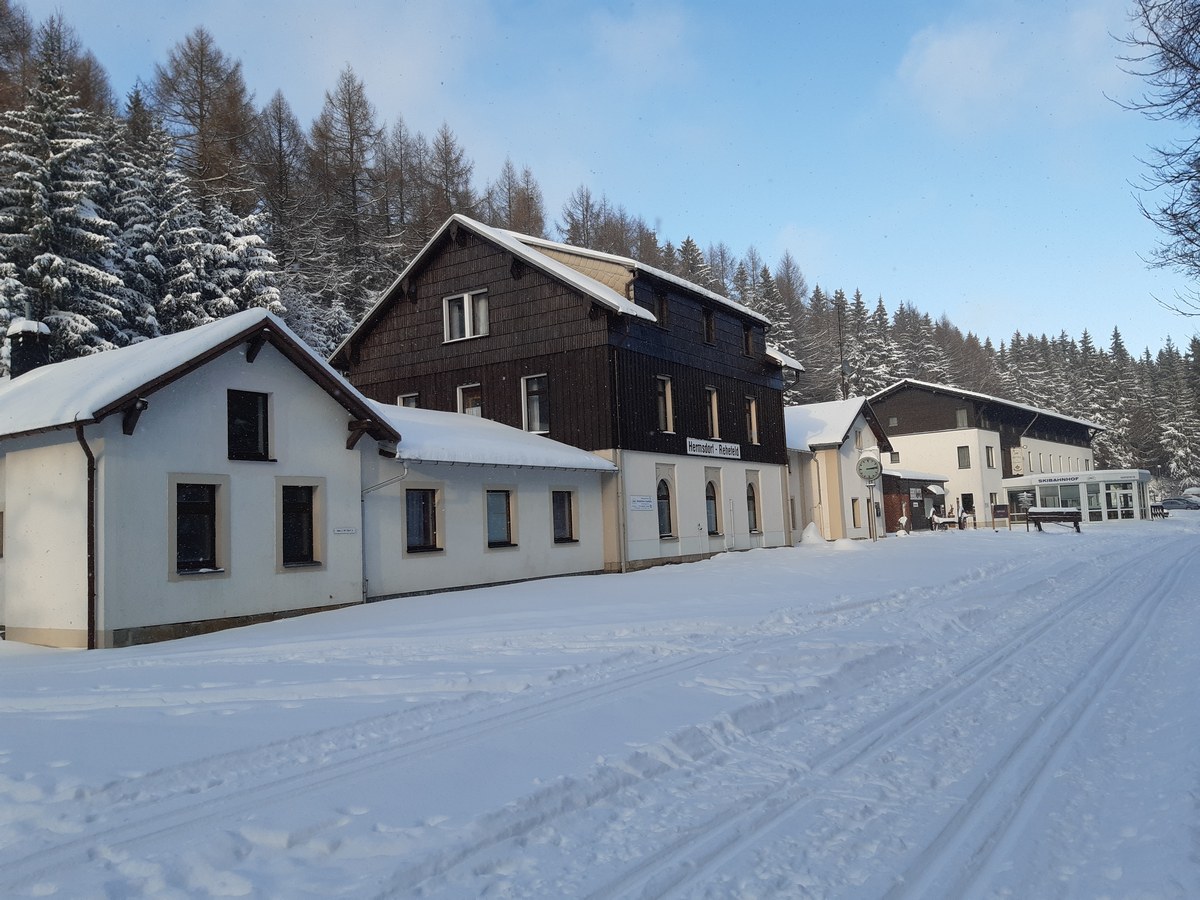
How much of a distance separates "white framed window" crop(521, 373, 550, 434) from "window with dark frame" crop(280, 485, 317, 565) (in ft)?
30.9

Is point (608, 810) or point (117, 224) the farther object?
point (117, 224)

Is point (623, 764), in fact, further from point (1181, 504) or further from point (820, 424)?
point (1181, 504)

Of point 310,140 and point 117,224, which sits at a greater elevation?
point 310,140

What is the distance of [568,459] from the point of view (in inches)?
880

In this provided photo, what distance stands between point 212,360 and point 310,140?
3259cm

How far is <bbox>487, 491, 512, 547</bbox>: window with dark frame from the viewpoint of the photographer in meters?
21.2

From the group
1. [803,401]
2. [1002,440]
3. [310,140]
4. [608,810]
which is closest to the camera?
[608,810]

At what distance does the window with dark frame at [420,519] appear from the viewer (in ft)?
62.8

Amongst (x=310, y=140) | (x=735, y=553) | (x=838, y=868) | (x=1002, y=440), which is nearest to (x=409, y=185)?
(x=310, y=140)

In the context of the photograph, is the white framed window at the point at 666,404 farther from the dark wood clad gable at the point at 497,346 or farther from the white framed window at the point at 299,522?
the white framed window at the point at 299,522

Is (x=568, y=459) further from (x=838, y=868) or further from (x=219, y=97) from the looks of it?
(x=219, y=97)

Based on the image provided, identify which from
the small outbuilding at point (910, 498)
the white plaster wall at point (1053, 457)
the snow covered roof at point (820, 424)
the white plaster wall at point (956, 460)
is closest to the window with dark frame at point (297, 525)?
the snow covered roof at point (820, 424)

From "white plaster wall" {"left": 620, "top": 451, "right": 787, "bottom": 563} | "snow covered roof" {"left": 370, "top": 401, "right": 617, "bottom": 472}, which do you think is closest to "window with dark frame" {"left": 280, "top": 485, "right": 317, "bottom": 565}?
"snow covered roof" {"left": 370, "top": 401, "right": 617, "bottom": 472}

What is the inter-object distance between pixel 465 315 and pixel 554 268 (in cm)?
363
